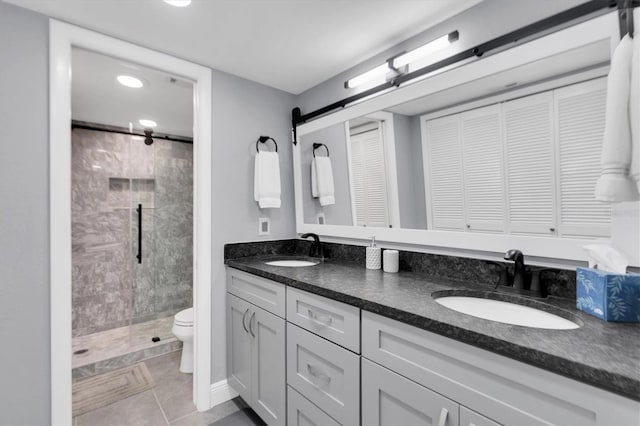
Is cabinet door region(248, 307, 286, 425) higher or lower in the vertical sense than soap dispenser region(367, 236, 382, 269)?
lower

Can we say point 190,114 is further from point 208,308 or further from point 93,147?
point 208,308

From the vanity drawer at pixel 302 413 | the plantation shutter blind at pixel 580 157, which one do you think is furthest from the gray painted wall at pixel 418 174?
the vanity drawer at pixel 302 413

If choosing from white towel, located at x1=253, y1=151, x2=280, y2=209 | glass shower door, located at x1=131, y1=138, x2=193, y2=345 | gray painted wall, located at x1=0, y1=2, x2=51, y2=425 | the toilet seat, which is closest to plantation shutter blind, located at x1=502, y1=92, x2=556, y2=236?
white towel, located at x1=253, y1=151, x2=280, y2=209

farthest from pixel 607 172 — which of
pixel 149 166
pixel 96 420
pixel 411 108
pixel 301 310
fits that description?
pixel 149 166

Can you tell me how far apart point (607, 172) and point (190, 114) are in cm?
309

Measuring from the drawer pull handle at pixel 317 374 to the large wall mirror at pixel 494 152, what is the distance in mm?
818

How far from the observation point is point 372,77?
5.79ft

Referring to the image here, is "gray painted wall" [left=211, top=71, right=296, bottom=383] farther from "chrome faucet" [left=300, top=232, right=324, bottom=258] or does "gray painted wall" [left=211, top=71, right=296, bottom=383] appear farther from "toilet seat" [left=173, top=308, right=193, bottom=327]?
"toilet seat" [left=173, top=308, right=193, bottom=327]

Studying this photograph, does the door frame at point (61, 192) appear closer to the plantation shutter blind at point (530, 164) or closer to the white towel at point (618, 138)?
the plantation shutter blind at point (530, 164)

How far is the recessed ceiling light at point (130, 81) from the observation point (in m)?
2.13

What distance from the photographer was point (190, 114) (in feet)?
9.63

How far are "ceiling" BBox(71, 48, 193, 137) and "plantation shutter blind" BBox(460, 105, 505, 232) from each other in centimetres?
183

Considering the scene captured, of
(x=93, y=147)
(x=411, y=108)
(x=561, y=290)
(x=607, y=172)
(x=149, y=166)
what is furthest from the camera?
(x=149, y=166)

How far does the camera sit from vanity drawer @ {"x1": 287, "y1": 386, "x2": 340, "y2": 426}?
1292 millimetres
